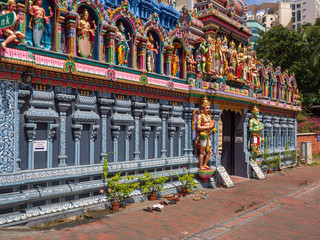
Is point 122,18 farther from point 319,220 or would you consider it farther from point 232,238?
point 319,220

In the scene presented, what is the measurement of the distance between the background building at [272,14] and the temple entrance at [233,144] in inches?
2783

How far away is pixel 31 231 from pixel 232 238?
4.49m

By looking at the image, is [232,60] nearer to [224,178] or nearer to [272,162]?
[224,178]

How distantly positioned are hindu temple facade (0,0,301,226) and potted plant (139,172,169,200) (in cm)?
32

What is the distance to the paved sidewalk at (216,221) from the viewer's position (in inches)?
280

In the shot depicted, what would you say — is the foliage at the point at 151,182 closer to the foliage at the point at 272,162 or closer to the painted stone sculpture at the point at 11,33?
the painted stone sculpture at the point at 11,33

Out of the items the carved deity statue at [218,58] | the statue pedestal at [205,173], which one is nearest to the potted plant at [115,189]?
the statue pedestal at [205,173]

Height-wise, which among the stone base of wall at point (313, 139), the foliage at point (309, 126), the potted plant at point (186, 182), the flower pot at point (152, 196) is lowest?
the flower pot at point (152, 196)

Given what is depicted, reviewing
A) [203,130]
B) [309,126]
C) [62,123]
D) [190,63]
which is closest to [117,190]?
[62,123]

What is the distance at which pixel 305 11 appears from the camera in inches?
3073

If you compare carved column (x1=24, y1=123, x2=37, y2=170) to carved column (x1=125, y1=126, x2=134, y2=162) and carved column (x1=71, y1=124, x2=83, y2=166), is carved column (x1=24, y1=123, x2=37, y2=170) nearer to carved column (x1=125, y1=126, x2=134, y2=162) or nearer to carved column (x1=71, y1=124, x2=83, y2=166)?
carved column (x1=71, y1=124, x2=83, y2=166)

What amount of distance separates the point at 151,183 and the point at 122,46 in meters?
4.46

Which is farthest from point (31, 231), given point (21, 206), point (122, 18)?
point (122, 18)

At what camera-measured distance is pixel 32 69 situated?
752 cm
